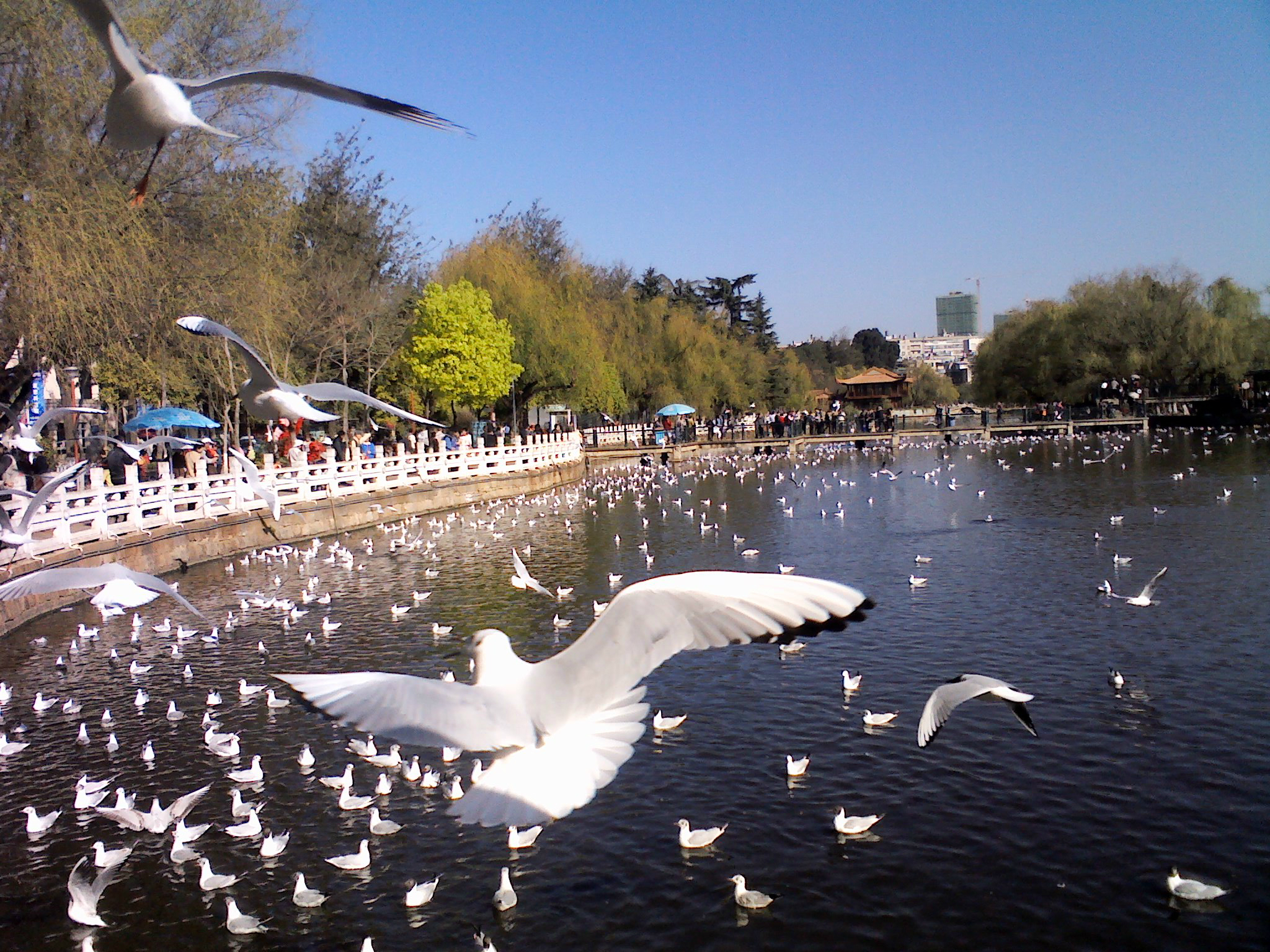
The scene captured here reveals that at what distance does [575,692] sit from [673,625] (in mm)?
517

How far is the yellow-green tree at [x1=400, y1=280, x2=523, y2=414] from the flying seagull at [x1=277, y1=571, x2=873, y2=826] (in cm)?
3167

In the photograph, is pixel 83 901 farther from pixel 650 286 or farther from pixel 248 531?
pixel 650 286

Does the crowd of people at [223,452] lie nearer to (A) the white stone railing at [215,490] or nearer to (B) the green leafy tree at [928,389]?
(A) the white stone railing at [215,490]

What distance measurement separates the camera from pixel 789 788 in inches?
295

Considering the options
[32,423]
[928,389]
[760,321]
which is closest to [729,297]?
[760,321]

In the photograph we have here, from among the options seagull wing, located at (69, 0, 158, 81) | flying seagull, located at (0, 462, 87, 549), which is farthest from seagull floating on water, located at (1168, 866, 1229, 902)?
flying seagull, located at (0, 462, 87, 549)

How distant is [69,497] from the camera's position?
48.1 feet

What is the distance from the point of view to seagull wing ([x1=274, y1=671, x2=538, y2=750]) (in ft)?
12.4

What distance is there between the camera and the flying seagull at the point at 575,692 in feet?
12.2

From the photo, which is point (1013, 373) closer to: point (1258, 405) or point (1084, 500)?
point (1258, 405)

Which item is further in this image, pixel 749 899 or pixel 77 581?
pixel 749 899

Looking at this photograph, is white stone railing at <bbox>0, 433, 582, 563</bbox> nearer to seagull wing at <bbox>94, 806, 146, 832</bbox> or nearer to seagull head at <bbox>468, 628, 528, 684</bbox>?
seagull wing at <bbox>94, 806, 146, 832</bbox>

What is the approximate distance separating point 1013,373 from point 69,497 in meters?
67.0

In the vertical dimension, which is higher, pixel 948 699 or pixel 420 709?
pixel 420 709
